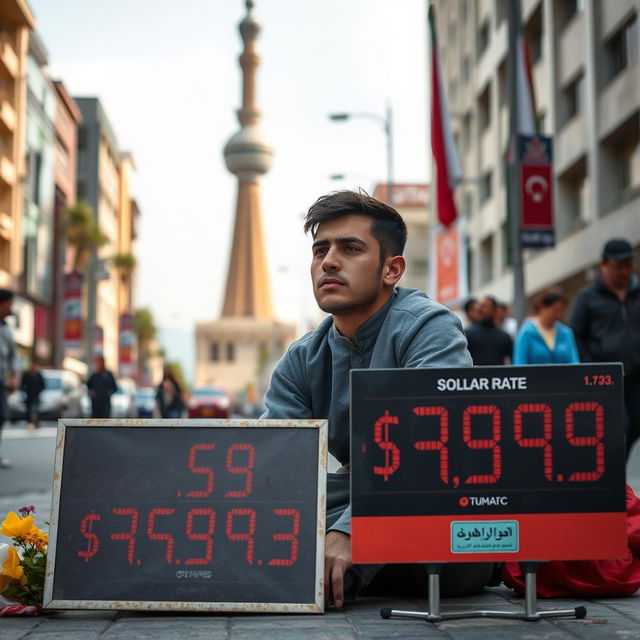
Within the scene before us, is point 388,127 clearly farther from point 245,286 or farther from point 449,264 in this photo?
point 245,286

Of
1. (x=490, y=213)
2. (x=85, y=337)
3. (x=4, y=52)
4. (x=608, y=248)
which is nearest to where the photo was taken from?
(x=608, y=248)

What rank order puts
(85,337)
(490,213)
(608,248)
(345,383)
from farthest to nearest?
(85,337), (490,213), (608,248), (345,383)

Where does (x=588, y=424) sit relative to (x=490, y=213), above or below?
below

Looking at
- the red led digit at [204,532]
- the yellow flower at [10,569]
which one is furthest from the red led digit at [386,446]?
the yellow flower at [10,569]

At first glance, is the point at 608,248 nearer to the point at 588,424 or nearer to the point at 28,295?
the point at 588,424

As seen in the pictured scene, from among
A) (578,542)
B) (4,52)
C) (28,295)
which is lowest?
(578,542)

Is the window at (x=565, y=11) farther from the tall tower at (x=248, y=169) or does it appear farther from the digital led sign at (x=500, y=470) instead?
the tall tower at (x=248, y=169)

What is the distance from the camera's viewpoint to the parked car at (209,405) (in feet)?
124

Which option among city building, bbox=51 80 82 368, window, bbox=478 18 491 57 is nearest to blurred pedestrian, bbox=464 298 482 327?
window, bbox=478 18 491 57

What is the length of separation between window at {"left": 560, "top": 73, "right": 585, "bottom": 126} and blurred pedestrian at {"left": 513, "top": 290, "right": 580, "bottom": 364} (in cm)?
2115

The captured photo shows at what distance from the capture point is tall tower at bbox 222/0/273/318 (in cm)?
16275

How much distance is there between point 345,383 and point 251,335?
558ft

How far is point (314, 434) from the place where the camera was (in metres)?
4.01

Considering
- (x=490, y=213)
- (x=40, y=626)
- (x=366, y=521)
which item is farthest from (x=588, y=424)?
(x=490, y=213)
